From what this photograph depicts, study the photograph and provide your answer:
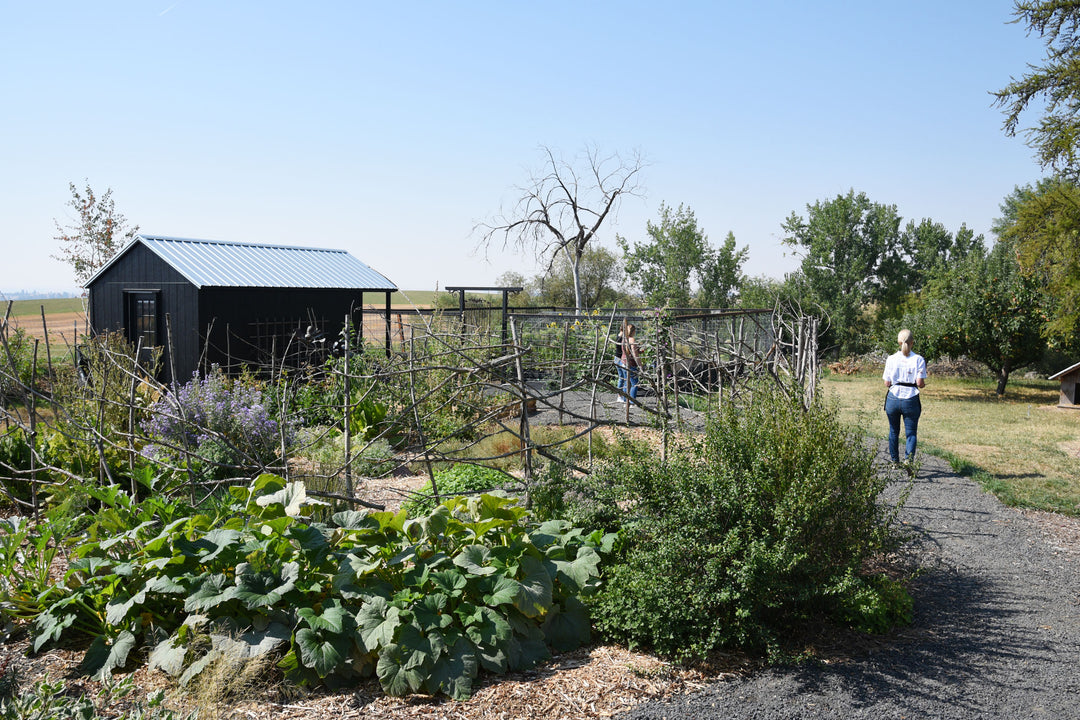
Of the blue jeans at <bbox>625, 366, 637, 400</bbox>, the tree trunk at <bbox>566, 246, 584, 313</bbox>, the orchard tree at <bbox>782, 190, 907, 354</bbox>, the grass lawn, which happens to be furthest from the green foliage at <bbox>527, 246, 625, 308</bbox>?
the blue jeans at <bbox>625, 366, 637, 400</bbox>

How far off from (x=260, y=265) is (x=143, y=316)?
2.35 meters

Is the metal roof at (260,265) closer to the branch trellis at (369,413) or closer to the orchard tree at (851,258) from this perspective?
the branch trellis at (369,413)

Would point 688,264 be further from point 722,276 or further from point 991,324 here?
point 991,324

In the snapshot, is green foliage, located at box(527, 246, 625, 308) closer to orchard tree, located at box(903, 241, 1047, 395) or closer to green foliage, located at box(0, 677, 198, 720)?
orchard tree, located at box(903, 241, 1047, 395)

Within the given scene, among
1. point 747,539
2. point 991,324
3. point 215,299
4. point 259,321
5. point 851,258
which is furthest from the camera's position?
point 851,258

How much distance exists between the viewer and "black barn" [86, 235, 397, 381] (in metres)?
12.7

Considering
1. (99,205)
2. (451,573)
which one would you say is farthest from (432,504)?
(99,205)

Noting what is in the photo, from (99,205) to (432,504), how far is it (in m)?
20.1

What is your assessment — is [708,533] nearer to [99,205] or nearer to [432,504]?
[432,504]

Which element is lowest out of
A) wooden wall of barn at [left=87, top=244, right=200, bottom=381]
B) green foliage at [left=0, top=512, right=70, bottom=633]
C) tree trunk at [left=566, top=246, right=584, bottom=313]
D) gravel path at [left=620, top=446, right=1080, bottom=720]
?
gravel path at [left=620, top=446, right=1080, bottom=720]

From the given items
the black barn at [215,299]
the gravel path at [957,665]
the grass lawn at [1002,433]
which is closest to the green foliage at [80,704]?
the gravel path at [957,665]

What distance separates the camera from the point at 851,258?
91.4 feet

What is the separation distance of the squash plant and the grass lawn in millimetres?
2193

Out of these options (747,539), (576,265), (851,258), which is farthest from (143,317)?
(851,258)
